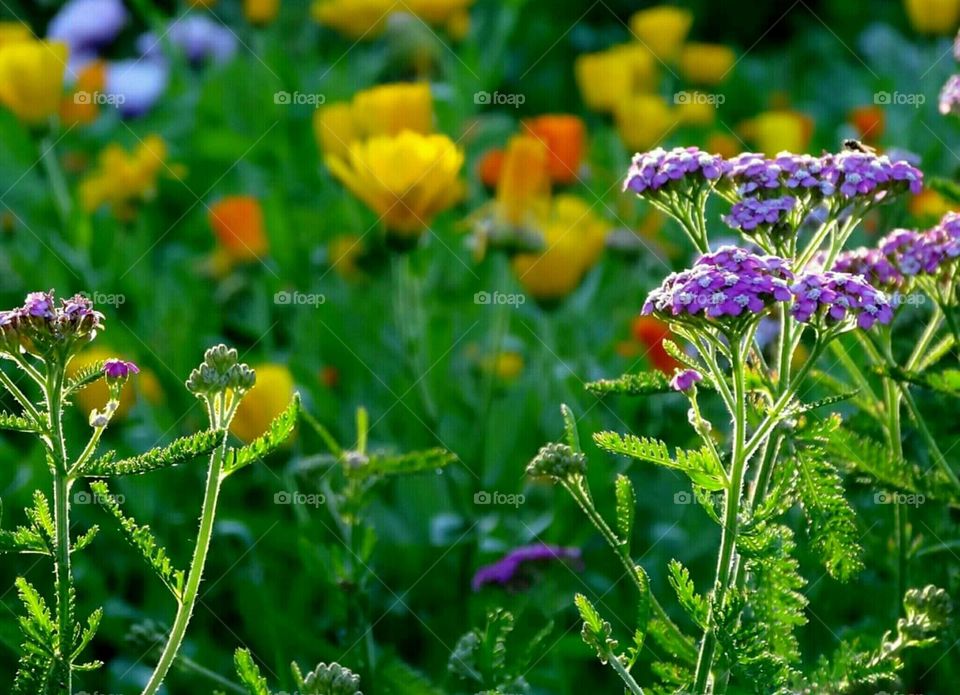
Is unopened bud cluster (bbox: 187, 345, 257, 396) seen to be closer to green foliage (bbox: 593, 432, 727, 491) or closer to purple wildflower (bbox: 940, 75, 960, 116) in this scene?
green foliage (bbox: 593, 432, 727, 491)

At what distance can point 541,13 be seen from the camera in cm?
514

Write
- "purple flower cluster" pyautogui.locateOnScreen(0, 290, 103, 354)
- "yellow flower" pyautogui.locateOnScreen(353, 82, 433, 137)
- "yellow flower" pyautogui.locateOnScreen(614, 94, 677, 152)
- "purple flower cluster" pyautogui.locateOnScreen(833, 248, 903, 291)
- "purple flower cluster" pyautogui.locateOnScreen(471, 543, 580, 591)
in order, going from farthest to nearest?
1. "yellow flower" pyautogui.locateOnScreen(614, 94, 677, 152)
2. "yellow flower" pyautogui.locateOnScreen(353, 82, 433, 137)
3. "purple flower cluster" pyautogui.locateOnScreen(471, 543, 580, 591)
4. "purple flower cluster" pyautogui.locateOnScreen(833, 248, 903, 291)
5. "purple flower cluster" pyautogui.locateOnScreen(0, 290, 103, 354)

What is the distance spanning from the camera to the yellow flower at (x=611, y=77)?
121 inches

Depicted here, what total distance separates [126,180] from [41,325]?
2.04m

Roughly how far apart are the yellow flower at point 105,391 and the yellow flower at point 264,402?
0.32 m

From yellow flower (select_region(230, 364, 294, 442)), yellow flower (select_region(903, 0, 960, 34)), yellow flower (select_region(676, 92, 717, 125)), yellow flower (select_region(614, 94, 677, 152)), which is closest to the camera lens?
yellow flower (select_region(230, 364, 294, 442))

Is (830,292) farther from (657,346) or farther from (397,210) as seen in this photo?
(397,210)

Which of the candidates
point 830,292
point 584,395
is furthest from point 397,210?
point 830,292

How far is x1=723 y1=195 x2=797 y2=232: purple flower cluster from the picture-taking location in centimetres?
Result: 134

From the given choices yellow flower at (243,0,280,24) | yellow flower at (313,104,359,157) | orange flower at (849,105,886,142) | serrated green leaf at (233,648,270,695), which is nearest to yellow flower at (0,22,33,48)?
yellow flower at (243,0,280,24)

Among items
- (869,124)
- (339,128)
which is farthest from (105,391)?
(869,124)

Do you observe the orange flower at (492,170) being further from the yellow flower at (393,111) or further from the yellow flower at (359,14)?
the yellow flower at (359,14)

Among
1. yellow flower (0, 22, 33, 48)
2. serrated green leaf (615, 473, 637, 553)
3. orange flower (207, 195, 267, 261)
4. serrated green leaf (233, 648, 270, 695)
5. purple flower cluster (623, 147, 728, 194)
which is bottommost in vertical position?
serrated green leaf (233, 648, 270, 695)

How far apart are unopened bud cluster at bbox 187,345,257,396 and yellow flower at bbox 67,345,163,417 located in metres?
1.25
